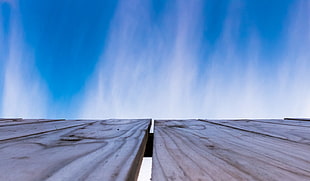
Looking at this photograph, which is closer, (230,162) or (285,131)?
(230,162)

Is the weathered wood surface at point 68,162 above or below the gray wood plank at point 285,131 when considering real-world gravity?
below

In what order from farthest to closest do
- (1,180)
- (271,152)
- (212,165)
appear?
(271,152), (212,165), (1,180)

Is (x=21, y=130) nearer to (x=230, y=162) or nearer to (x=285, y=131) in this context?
(x=230, y=162)

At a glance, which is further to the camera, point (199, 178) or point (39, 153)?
point (39, 153)

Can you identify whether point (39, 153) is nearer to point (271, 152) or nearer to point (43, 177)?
point (43, 177)

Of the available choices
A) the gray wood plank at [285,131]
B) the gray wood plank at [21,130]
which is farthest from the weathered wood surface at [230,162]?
the gray wood plank at [21,130]

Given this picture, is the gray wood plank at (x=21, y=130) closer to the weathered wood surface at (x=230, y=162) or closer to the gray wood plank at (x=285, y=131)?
the weathered wood surface at (x=230, y=162)

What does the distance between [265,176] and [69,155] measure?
17.5 inches

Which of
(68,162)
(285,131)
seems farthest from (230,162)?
(285,131)

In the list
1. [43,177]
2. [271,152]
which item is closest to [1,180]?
[43,177]

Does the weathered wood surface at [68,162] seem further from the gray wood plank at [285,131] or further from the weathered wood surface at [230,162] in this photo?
the gray wood plank at [285,131]

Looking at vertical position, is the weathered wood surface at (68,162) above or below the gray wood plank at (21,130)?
below

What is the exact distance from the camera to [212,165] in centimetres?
47

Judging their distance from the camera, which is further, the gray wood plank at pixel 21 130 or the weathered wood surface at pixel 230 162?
the gray wood plank at pixel 21 130
